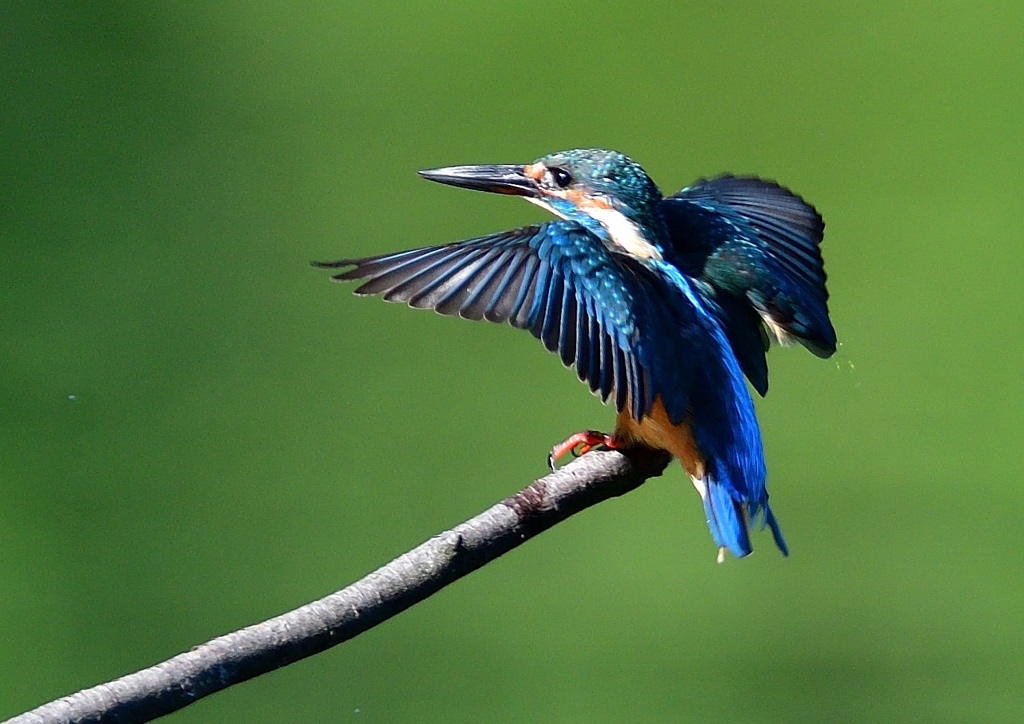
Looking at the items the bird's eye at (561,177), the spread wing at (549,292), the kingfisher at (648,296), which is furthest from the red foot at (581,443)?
the bird's eye at (561,177)

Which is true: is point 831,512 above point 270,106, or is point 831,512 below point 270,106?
below

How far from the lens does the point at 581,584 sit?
5.96ft

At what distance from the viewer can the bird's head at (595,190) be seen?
47.3 inches

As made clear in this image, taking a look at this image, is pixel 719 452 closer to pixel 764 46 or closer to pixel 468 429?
pixel 468 429

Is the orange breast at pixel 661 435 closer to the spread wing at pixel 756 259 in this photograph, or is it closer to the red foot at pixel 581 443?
the red foot at pixel 581 443

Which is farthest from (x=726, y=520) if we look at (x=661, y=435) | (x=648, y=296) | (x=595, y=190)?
(x=595, y=190)

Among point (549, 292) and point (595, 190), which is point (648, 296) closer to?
point (549, 292)

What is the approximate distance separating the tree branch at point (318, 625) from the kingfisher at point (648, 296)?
134 mm

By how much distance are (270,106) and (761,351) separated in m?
1.30

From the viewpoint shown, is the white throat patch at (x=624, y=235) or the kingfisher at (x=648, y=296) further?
the white throat patch at (x=624, y=235)

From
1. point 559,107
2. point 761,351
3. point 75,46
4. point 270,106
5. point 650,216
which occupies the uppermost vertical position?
point 75,46

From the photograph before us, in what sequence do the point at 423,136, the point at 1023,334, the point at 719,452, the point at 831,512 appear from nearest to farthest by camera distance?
the point at 719,452 < the point at 831,512 < the point at 1023,334 < the point at 423,136

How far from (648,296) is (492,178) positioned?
320 mm

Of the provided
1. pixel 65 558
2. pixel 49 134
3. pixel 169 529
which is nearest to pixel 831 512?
pixel 169 529
